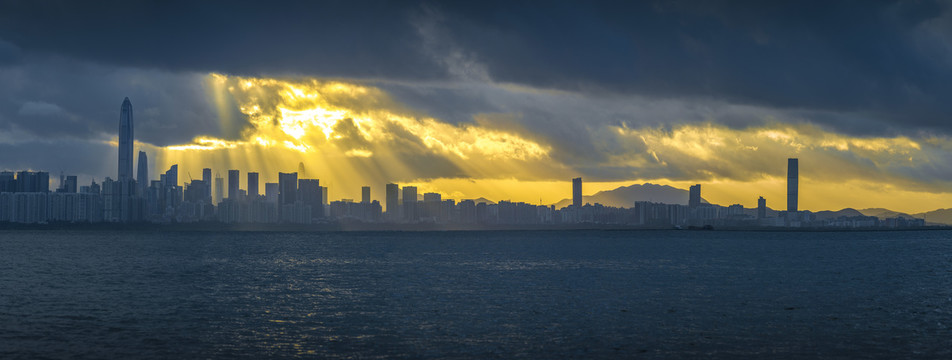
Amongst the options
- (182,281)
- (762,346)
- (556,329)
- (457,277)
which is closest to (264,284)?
(182,281)

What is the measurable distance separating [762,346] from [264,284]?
62.2 m

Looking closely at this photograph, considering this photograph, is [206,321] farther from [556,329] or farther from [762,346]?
[762,346]

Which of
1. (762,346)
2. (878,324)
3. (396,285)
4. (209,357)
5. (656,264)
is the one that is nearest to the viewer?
(209,357)

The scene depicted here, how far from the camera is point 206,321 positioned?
5709 centimetres

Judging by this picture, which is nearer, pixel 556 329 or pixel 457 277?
pixel 556 329

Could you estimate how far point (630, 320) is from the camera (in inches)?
2265

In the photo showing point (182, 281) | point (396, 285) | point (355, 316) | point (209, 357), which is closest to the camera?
point (209, 357)

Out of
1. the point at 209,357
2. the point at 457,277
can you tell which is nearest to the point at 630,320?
the point at 209,357

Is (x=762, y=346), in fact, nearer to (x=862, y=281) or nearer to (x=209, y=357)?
(x=209, y=357)

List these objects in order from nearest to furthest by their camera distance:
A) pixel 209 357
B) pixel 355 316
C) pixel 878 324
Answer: pixel 209 357
pixel 878 324
pixel 355 316

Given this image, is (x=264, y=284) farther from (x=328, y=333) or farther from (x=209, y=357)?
(x=209, y=357)

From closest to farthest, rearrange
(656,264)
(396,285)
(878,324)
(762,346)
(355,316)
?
(762,346) < (878,324) < (355,316) < (396,285) < (656,264)

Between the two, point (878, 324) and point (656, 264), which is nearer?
point (878, 324)

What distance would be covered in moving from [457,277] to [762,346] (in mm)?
58971
